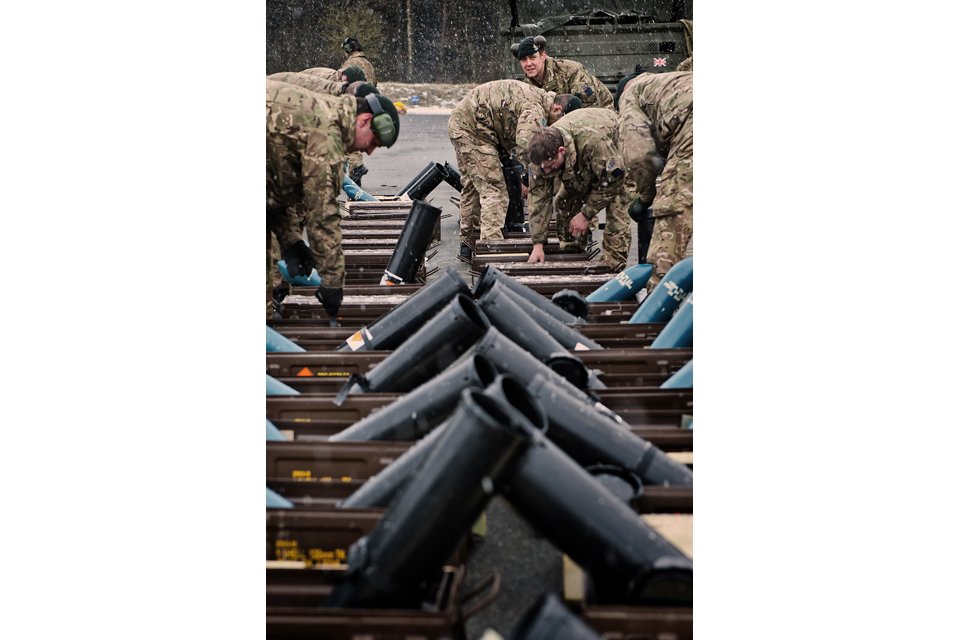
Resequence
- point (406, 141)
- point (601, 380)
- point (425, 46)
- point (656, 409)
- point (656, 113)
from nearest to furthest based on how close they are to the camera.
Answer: point (656, 409), point (601, 380), point (656, 113), point (425, 46), point (406, 141)

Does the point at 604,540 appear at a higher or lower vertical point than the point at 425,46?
lower

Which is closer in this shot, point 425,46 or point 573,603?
point 573,603

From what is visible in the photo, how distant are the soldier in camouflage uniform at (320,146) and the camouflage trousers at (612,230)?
1.89 m

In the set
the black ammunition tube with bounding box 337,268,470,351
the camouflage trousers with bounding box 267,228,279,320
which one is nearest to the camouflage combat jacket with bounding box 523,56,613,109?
the camouflage trousers with bounding box 267,228,279,320

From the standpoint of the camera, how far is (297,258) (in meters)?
3.55

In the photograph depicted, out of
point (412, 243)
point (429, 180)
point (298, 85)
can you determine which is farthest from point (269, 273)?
point (429, 180)

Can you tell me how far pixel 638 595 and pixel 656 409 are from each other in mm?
861

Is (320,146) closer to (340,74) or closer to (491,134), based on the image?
(491,134)

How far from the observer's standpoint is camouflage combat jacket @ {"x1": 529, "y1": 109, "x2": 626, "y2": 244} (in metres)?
Answer: 4.39

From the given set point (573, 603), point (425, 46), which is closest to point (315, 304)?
point (573, 603)

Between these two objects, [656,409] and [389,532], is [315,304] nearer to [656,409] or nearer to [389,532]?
[656,409]

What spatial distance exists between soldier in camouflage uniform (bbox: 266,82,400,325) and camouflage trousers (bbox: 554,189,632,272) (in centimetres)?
189
